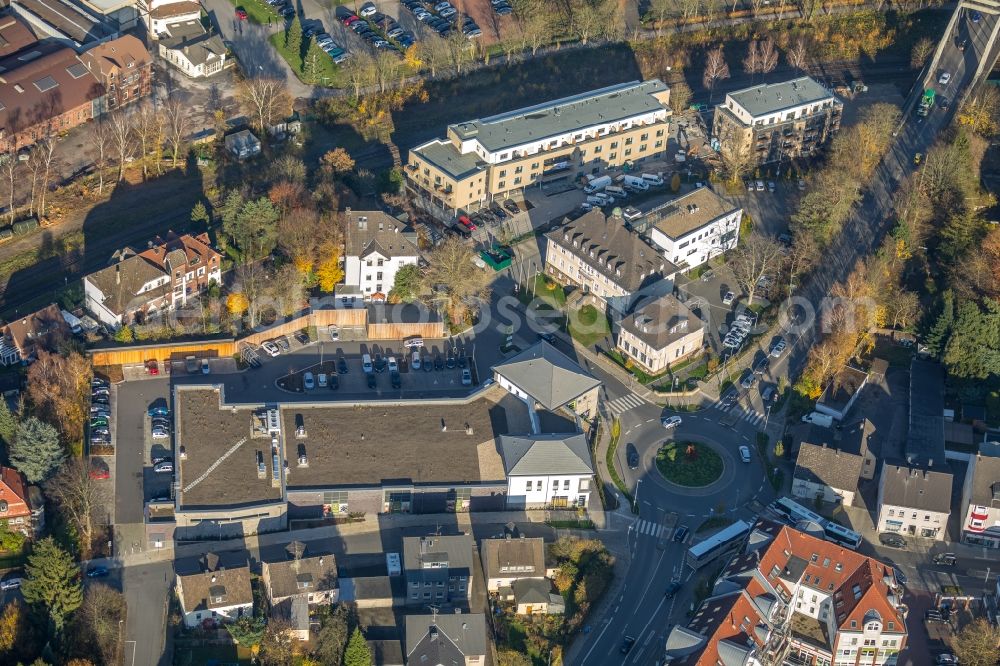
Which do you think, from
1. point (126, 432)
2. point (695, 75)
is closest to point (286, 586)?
point (126, 432)

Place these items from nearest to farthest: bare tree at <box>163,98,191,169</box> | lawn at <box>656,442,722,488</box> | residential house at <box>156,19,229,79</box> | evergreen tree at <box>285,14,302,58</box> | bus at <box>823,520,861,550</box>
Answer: bus at <box>823,520,861,550</box>
lawn at <box>656,442,722,488</box>
bare tree at <box>163,98,191,169</box>
residential house at <box>156,19,229,79</box>
evergreen tree at <box>285,14,302,58</box>

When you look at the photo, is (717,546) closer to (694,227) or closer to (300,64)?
(694,227)

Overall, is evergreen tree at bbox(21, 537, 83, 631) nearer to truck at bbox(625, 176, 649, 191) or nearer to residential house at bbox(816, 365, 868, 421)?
residential house at bbox(816, 365, 868, 421)

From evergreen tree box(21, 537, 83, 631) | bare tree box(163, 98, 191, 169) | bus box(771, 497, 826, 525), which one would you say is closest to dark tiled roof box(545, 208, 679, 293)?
bus box(771, 497, 826, 525)

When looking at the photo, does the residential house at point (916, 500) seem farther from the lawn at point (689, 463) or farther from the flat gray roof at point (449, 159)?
the flat gray roof at point (449, 159)

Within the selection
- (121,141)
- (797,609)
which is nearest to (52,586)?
(797,609)

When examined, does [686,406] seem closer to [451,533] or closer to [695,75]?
[451,533]
